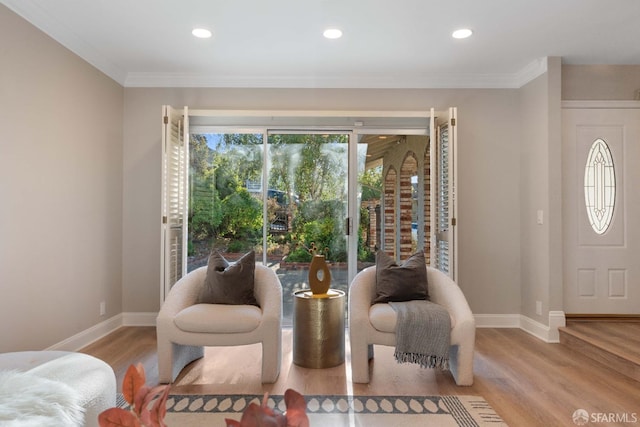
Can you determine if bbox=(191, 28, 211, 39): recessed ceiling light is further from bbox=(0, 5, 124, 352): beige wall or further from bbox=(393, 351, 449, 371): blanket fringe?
bbox=(393, 351, 449, 371): blanket fringe

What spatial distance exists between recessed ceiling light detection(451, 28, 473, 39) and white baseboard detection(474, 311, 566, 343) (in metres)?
2.65

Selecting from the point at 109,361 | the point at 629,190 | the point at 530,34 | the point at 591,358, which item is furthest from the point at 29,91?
the point at 629,190

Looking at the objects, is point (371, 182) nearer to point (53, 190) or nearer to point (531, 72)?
point (531, 72)

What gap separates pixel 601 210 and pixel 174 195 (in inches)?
170

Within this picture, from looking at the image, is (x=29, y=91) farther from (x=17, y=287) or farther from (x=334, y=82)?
(x=334, y=82)

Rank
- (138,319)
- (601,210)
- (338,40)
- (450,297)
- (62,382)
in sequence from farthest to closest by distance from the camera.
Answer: (138,319) < (601,210) < (338,40) < (450,297) < (62,382)

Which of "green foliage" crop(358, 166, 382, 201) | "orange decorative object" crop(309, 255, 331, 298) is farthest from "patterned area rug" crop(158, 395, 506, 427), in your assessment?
"green foliage" crop(358, 166, 382, 201)

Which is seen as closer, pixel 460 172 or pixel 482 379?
pixel 482 379

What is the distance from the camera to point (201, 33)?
136 inches

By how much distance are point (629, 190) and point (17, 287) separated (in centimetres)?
539

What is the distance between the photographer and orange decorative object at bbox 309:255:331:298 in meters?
3.35

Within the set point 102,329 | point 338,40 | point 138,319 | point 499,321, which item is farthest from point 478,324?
point 102,329

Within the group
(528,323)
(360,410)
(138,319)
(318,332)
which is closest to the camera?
(360,410)

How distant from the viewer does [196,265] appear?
4559mm
